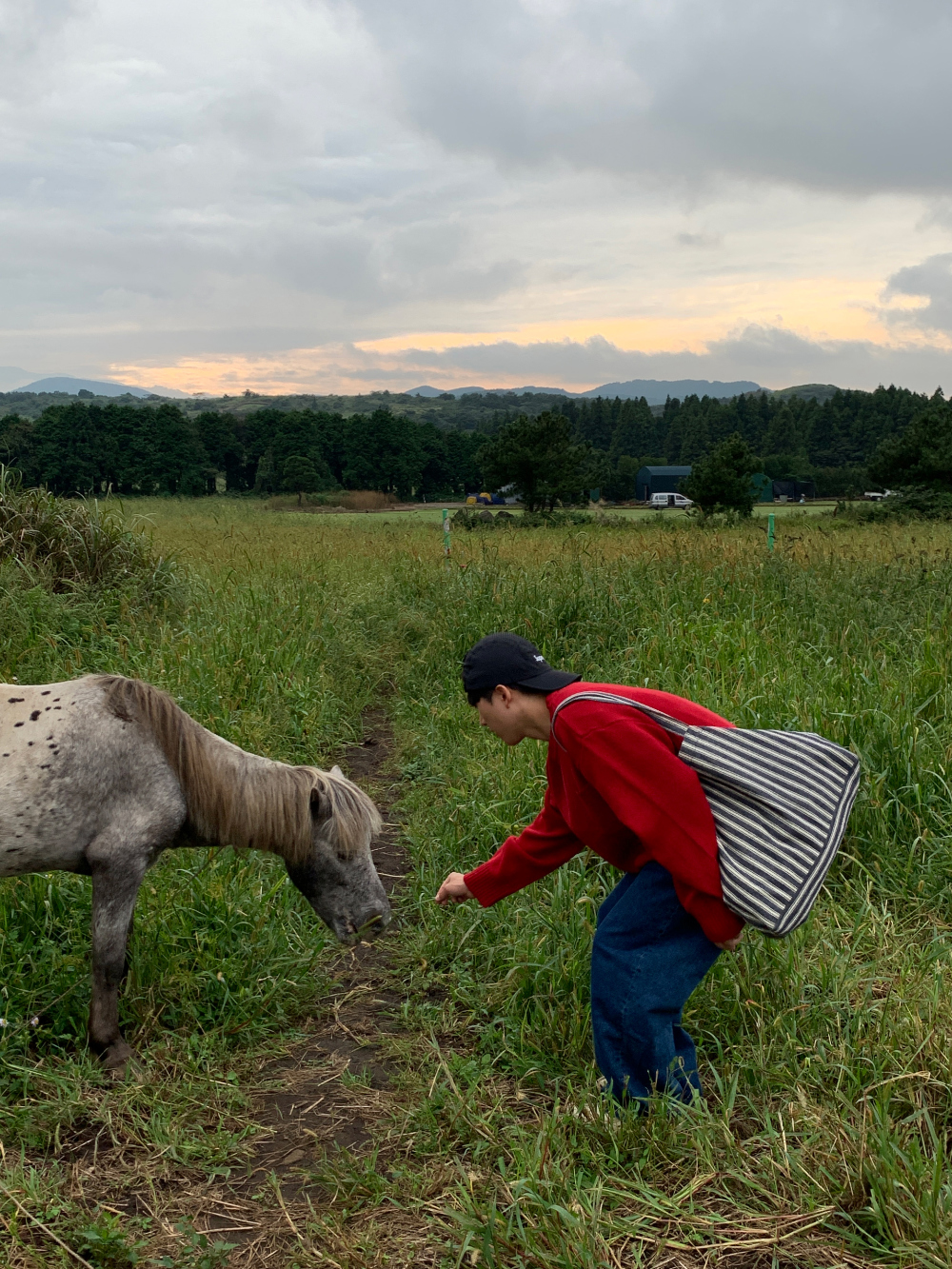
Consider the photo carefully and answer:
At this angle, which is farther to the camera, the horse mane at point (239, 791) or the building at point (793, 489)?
the building at point (793, 489)

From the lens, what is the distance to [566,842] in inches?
107

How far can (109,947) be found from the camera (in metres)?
2.97

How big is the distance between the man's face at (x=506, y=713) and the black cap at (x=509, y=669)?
37 mm

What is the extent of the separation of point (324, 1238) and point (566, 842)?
4.07ft

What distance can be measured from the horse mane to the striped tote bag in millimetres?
1180

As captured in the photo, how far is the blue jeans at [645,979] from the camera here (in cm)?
235

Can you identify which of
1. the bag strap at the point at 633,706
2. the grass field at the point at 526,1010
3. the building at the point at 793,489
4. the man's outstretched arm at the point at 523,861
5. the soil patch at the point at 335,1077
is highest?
the bag strap at the point at 633,706

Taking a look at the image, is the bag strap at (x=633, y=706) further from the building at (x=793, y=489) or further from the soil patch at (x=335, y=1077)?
the building at (x=793, y=489)

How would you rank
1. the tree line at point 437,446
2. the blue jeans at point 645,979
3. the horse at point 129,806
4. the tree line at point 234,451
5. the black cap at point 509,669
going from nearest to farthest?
1. the blue jeans at point 645,979
2. the black cap at point 509,669
3. the horse at point 129,806
4. the tree line at point 437,446
5. the tree line at point 234,451

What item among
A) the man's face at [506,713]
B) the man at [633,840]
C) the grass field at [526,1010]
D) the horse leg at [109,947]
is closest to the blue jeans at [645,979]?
the man at [633,840]

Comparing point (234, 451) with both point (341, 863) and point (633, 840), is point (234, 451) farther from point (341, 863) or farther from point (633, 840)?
point (633, 840)

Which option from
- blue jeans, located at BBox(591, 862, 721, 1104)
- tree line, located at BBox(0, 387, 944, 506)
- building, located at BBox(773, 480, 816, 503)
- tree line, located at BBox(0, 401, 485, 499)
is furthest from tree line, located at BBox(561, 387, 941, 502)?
blue jeans, located at BBox(591, 862, 721, 1104)

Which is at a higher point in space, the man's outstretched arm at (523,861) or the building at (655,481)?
the man's outstretched arm at (523,861)

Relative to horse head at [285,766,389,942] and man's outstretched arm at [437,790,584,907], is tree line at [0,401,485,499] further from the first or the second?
man's outstretched arm at [437,790,584,907]
